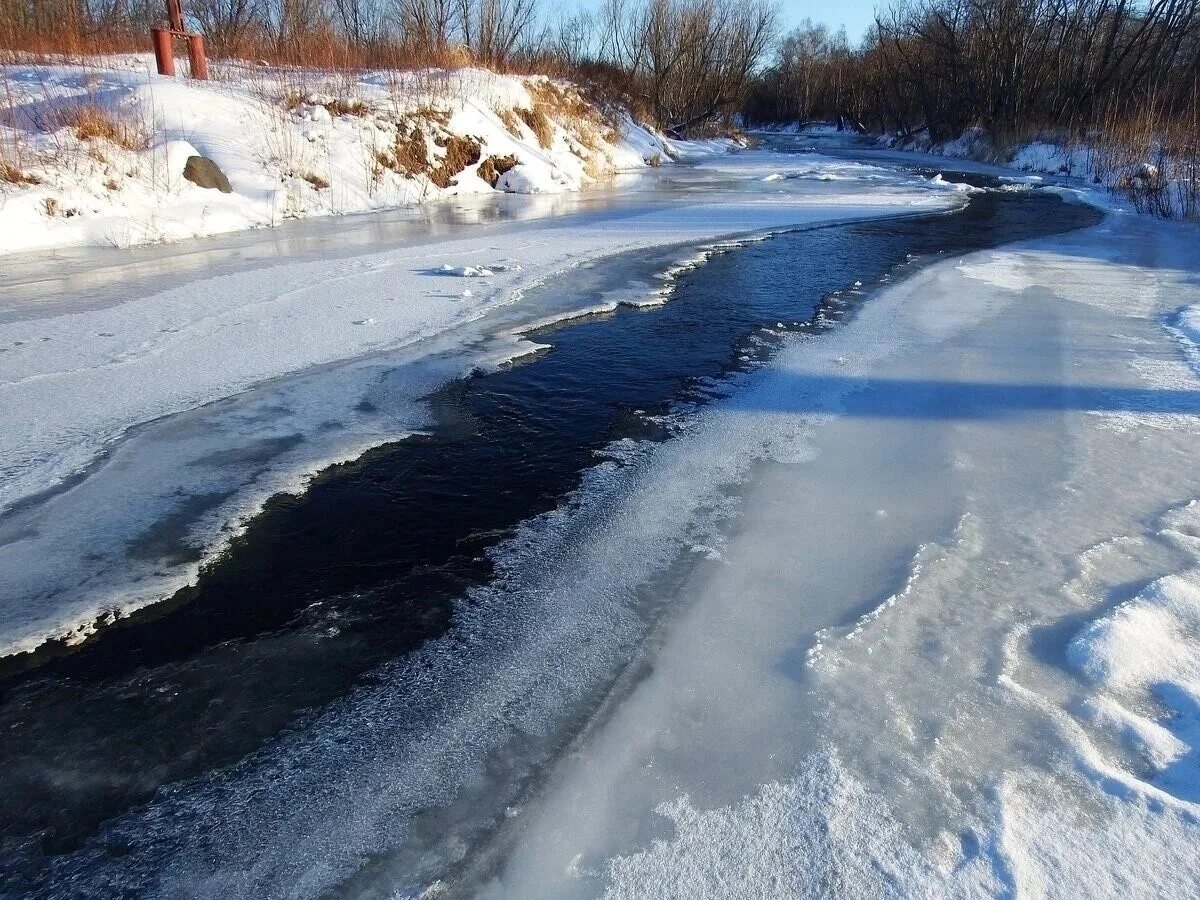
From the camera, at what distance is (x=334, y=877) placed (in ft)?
4.22

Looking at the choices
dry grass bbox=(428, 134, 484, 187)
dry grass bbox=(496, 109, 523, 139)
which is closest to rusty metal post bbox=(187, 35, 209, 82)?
dry grass bbox=(428, 134, 484, 187)

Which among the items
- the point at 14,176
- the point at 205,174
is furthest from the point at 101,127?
the point at 14,176

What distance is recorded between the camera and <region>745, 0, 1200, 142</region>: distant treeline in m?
18.8

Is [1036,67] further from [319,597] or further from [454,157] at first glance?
[319,597]

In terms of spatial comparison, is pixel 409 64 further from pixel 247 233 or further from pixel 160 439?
pixel 160 439

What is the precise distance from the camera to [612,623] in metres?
1.98

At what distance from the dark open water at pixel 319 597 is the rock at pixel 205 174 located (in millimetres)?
6380

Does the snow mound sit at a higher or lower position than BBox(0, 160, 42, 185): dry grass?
lower

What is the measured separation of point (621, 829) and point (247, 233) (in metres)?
8.36

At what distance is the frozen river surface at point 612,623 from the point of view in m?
1.34

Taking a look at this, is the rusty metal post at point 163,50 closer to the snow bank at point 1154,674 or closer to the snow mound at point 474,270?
the snow mound at point 474,270

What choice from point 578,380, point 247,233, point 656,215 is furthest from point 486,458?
point 656,215

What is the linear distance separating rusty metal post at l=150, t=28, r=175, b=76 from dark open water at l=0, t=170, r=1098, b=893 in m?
9.48

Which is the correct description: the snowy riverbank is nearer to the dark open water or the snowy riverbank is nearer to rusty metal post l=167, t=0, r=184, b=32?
the dark open water
